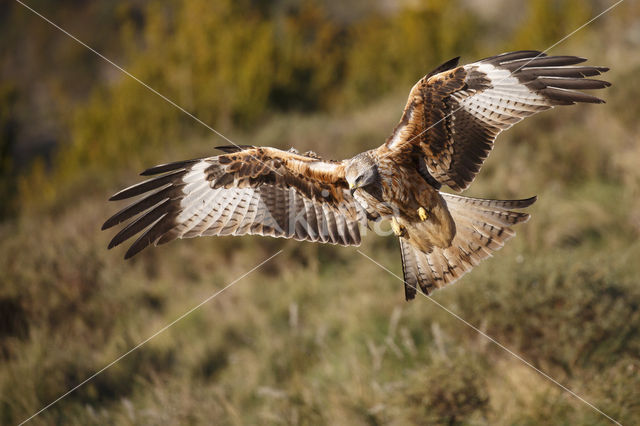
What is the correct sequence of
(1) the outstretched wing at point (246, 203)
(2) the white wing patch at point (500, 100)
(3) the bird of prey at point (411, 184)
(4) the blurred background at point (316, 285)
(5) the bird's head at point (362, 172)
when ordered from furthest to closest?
(4) the blurred background at point (316, 285) < (1) the outstretched wing at point (246, 203) < (2) the white wing patch at point (500, 100) < (3) the bird of prey at point (411, 184) < (5) the bird's head at point (362, 172)

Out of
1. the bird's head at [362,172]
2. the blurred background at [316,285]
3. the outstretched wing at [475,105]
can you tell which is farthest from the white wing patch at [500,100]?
the blurred background at [316,285]

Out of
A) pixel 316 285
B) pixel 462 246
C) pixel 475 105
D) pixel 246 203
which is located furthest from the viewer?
pixel 316 285

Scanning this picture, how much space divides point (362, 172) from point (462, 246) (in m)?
0.96

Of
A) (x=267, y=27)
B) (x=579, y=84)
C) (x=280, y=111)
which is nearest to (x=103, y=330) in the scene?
(x=579, y=84)

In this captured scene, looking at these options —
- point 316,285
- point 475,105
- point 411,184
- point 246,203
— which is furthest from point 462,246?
point 316,285

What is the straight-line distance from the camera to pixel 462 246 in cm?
377

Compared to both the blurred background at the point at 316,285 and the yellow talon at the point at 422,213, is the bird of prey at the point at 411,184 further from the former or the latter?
the blurred background at the point at 316,285

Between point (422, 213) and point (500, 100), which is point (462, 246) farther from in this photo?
point (500, 100)

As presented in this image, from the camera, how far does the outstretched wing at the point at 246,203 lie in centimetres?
400

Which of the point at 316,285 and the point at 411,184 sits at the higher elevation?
the point at 411,184

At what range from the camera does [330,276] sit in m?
7.19

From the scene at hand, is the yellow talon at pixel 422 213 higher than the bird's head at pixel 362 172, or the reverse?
the bird's head at pixel 362 172

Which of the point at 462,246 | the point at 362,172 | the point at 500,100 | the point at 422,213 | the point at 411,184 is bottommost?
the point at 462,246

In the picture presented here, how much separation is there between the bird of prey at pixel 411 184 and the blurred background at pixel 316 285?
2.94 feet
